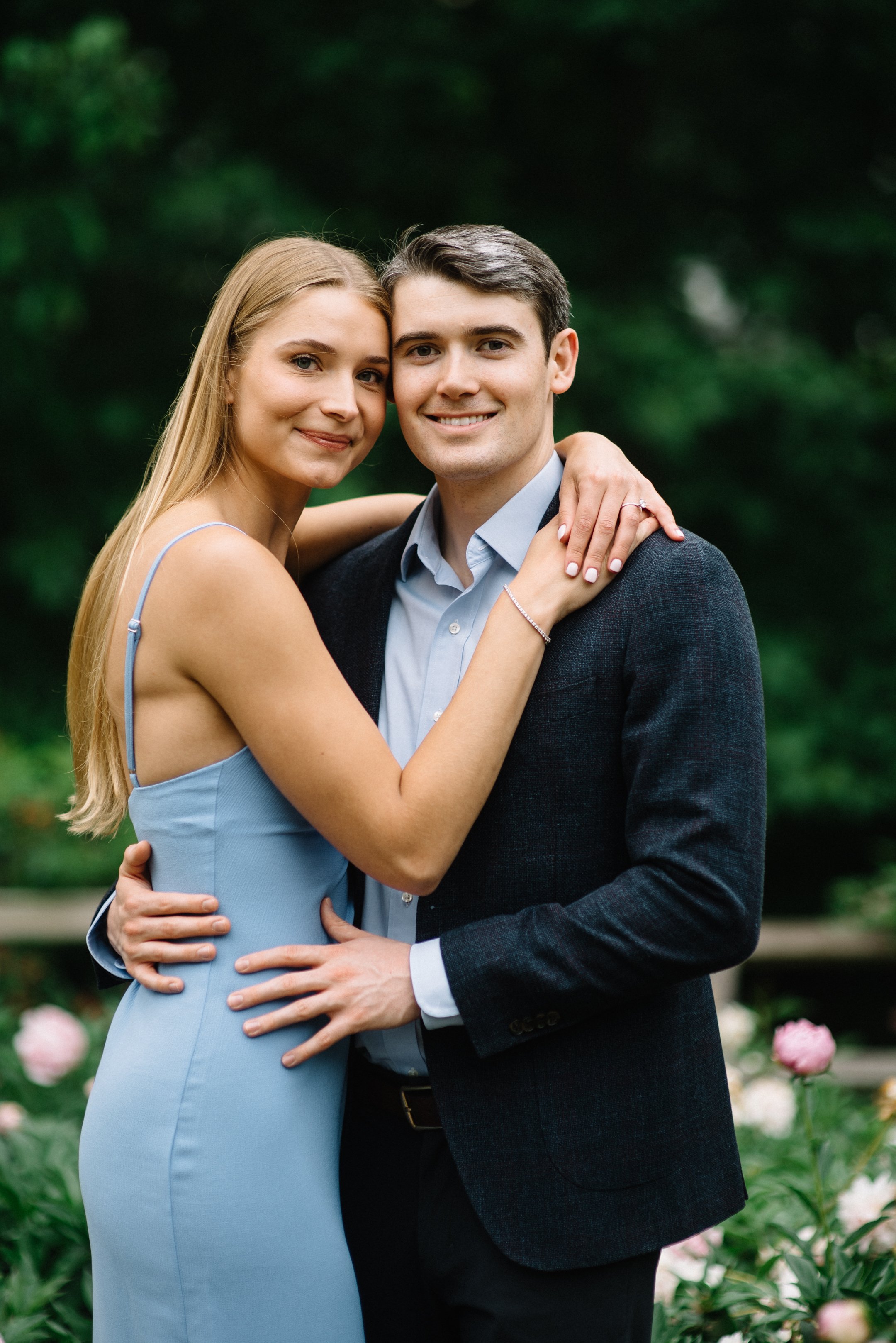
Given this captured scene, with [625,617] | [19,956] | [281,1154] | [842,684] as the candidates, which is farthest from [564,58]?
[281,1154]

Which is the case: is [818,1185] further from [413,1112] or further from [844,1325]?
[844,1325]

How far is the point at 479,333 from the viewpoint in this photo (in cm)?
216

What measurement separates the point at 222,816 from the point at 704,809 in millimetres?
793

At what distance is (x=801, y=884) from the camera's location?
820 cm

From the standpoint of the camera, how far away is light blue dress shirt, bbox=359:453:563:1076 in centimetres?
212

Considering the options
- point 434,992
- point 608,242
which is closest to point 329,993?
point 434,992

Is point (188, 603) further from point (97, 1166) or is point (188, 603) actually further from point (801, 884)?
point (801, 884)

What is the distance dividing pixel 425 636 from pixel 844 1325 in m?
1.31

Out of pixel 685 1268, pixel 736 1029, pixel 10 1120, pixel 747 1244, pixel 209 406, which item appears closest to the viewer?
pixel 209 406

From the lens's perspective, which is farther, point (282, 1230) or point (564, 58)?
point (564, 58)

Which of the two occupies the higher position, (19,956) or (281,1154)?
(281,1154)

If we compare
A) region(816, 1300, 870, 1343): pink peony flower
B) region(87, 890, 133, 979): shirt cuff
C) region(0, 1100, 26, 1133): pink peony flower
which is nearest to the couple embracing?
region(87, 890, 133, 979): shirt cuff

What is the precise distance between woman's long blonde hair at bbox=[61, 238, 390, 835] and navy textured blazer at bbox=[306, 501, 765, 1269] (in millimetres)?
720

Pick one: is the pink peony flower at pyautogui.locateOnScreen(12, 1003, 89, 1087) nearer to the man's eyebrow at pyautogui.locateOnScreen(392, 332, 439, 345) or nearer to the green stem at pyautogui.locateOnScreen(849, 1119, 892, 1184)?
the green stem at pyautogui.locateOnScreen(849, 1119, 892, 1184)
